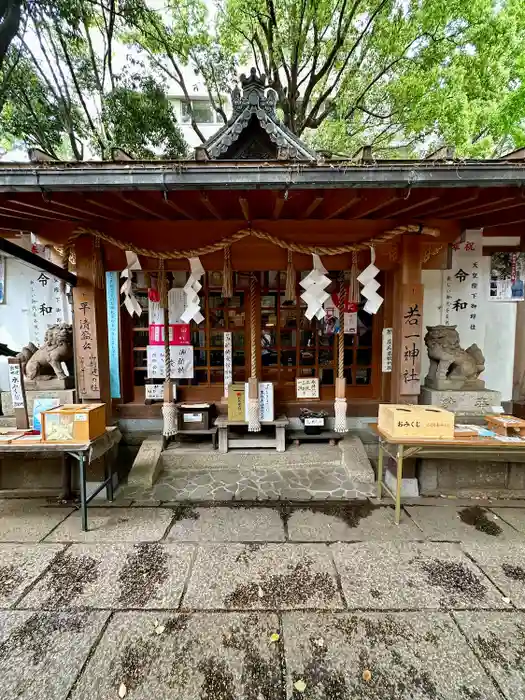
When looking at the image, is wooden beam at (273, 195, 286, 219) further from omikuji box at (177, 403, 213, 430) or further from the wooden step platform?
the wooden step platform

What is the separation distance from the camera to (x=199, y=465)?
530 cm

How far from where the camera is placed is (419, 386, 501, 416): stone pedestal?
208 inches

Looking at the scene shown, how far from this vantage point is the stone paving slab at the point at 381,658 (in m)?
2.18

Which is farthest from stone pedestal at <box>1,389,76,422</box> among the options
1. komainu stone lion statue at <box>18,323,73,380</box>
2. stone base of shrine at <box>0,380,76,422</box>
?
komainu stone lion statue at <box>18,323,73,380</box>

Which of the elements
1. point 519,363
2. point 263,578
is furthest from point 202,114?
point 263,578

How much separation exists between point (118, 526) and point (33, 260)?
3315 millimetres

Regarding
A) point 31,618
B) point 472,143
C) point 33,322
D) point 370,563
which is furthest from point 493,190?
point 472,143

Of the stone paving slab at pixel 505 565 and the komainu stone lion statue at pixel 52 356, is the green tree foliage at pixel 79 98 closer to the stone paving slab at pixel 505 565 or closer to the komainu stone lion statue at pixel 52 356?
the komainu stone lion statue at pixel 52 356

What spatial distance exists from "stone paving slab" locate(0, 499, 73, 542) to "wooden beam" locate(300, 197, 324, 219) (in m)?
4.88

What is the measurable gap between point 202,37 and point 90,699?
15214 mm

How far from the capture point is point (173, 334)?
6.07 metres

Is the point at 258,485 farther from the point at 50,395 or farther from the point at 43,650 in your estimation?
the point at 50,395

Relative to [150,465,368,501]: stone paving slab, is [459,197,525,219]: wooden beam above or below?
above

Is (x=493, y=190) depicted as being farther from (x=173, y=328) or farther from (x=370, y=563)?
(x=173, y=328)
